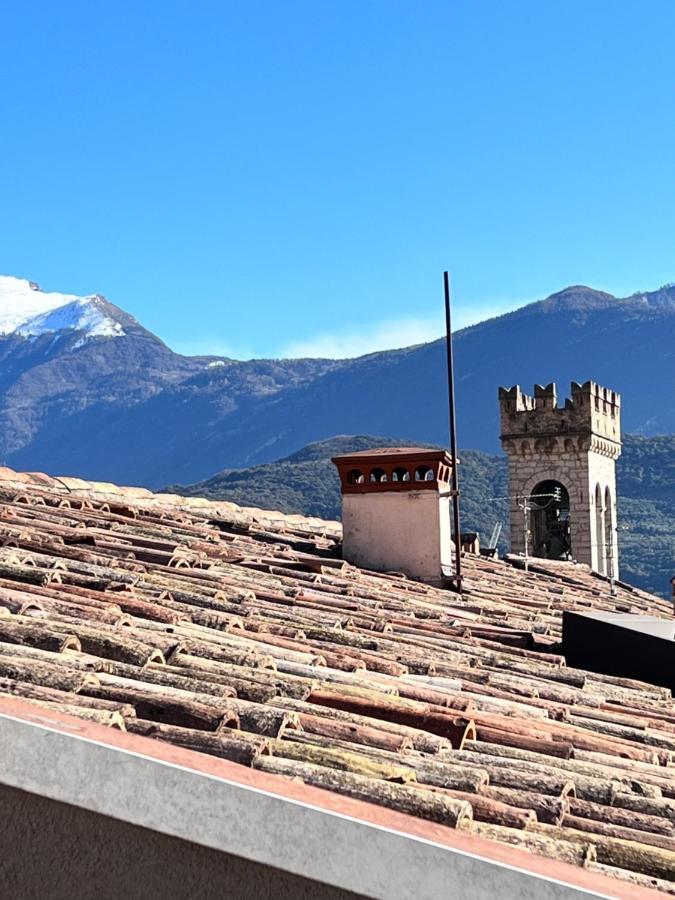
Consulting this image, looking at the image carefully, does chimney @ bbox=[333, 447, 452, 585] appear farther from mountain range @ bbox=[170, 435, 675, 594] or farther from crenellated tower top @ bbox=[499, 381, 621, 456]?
mountain range @ bbox=[170, 435, 675, 594]

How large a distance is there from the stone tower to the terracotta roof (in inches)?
863

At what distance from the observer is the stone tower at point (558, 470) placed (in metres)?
29.9

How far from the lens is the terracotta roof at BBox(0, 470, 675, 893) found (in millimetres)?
3178

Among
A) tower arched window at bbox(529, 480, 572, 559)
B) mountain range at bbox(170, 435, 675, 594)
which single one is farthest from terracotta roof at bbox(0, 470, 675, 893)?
mountain range at bbox(170, 435, 675, 594)

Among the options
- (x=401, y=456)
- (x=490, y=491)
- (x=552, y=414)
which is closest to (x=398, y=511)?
(x=401, y=456)

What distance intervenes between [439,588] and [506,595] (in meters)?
1.08

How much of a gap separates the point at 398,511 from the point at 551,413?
70.7 ft

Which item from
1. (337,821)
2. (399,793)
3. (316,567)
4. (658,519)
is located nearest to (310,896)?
(337,821)

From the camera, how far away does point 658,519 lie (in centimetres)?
8812

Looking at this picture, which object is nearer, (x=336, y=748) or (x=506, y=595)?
(x=336, y=748)

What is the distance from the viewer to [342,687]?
433cm

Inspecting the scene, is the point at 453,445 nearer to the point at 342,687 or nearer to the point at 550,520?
the point at 342,687

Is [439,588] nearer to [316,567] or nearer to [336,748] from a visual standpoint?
[316,567]

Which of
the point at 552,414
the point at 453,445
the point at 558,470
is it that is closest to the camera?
the point at 453,445
